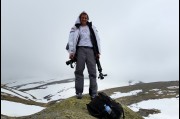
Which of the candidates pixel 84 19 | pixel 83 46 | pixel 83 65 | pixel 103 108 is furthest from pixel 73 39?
pixel 103 108

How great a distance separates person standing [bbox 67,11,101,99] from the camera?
1284 centimetres

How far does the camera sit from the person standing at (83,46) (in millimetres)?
12844

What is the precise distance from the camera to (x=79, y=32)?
42.4 feet

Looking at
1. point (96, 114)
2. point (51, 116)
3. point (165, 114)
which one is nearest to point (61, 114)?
point (51, 116)

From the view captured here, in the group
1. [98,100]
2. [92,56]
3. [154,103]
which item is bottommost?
[154,103]

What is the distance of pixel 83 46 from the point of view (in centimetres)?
1291

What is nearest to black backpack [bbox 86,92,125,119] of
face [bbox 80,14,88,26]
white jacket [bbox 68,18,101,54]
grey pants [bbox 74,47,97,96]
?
grey pants [bbox 74,47,97,96]

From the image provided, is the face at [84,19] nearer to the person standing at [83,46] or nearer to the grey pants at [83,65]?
the person standing at [83,46]

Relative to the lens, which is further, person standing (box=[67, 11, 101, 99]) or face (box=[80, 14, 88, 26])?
face (box=[80, 14, 88, 26])

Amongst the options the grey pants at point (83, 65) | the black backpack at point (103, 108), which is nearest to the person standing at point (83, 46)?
the grey pants at point (83, 65)

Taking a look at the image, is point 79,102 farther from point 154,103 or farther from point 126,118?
point 154,103

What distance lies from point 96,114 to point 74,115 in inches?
32.1

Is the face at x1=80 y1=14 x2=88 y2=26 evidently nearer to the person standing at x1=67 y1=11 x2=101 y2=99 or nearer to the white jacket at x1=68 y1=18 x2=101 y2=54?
the person standing at x1=67 y1=11 x2=101 y2=99

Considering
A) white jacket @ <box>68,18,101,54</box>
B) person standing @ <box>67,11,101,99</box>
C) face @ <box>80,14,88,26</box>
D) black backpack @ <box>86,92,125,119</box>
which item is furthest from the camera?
face @ <box>80,14,88,26</box>
